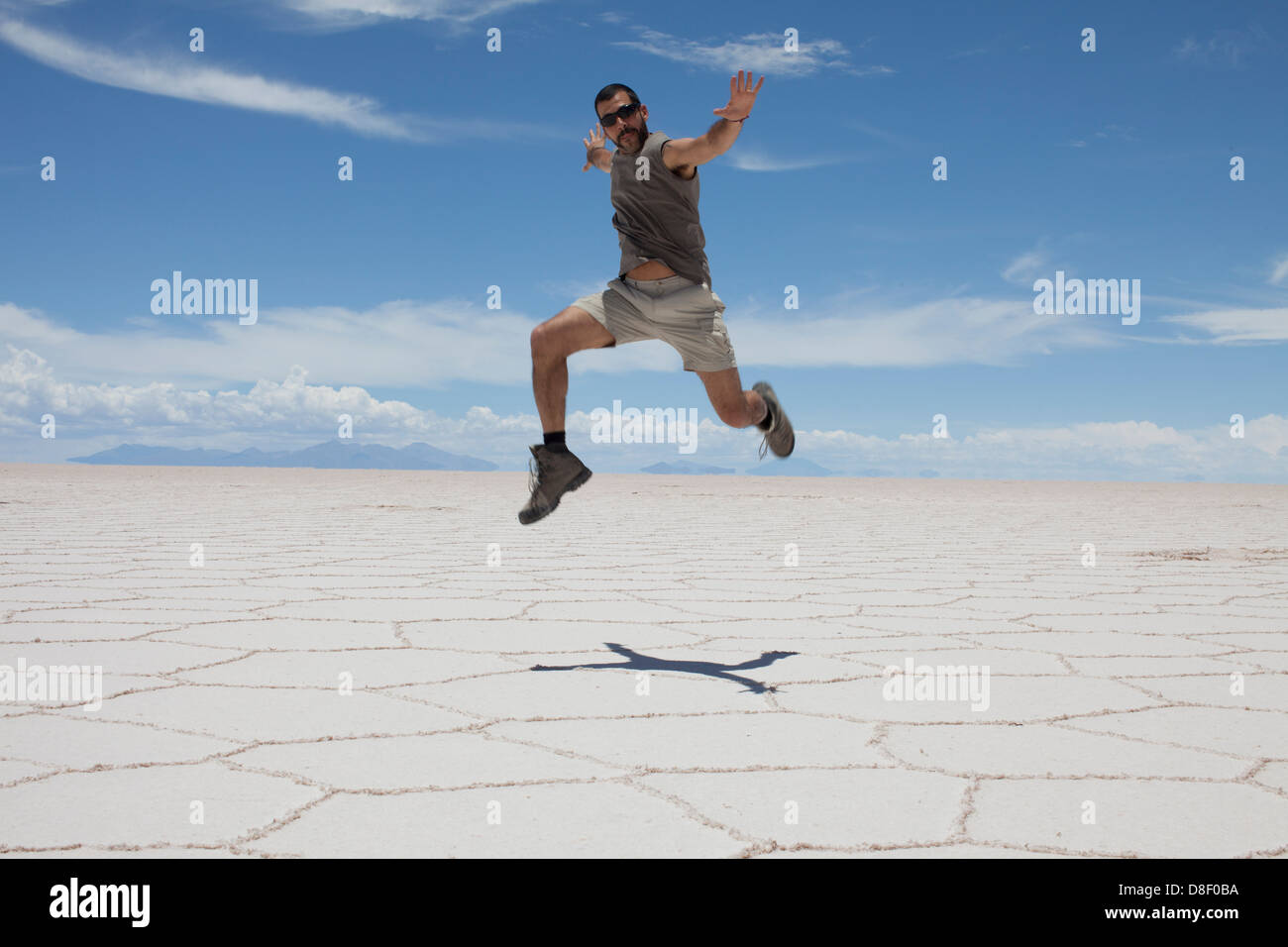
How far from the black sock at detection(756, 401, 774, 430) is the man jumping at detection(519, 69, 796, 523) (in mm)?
430

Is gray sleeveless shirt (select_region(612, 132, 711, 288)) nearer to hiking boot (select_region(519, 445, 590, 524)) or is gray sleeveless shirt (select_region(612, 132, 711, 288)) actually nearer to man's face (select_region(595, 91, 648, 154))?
man's face (select_region(595, 91, 648, 154))

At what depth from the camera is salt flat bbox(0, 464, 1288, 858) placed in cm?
141

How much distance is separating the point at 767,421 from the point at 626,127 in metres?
1.09

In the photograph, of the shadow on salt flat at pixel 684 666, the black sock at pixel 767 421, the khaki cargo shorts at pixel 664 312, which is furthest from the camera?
the black sock at pixel 767 421

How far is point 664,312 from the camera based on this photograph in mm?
2914

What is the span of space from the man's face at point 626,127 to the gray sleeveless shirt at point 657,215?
23 mm

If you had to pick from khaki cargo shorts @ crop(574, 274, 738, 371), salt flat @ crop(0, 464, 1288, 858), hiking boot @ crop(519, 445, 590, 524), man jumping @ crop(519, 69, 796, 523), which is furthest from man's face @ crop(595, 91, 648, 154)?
salt flat @ crop(0, 464, 1288, 858)

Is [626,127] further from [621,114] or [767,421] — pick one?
[767,421]

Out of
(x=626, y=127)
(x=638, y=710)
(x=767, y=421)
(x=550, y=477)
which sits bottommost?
(x=638, y=710)

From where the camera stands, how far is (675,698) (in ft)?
7.02

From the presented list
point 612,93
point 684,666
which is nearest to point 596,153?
point 612,93

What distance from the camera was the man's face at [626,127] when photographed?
2770mm

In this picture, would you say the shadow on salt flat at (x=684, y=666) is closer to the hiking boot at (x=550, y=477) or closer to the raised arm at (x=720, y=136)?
the hiking boot at (x=550, y=477)

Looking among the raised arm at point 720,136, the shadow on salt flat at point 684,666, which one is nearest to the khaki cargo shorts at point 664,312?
the raised arm at point 720,136
